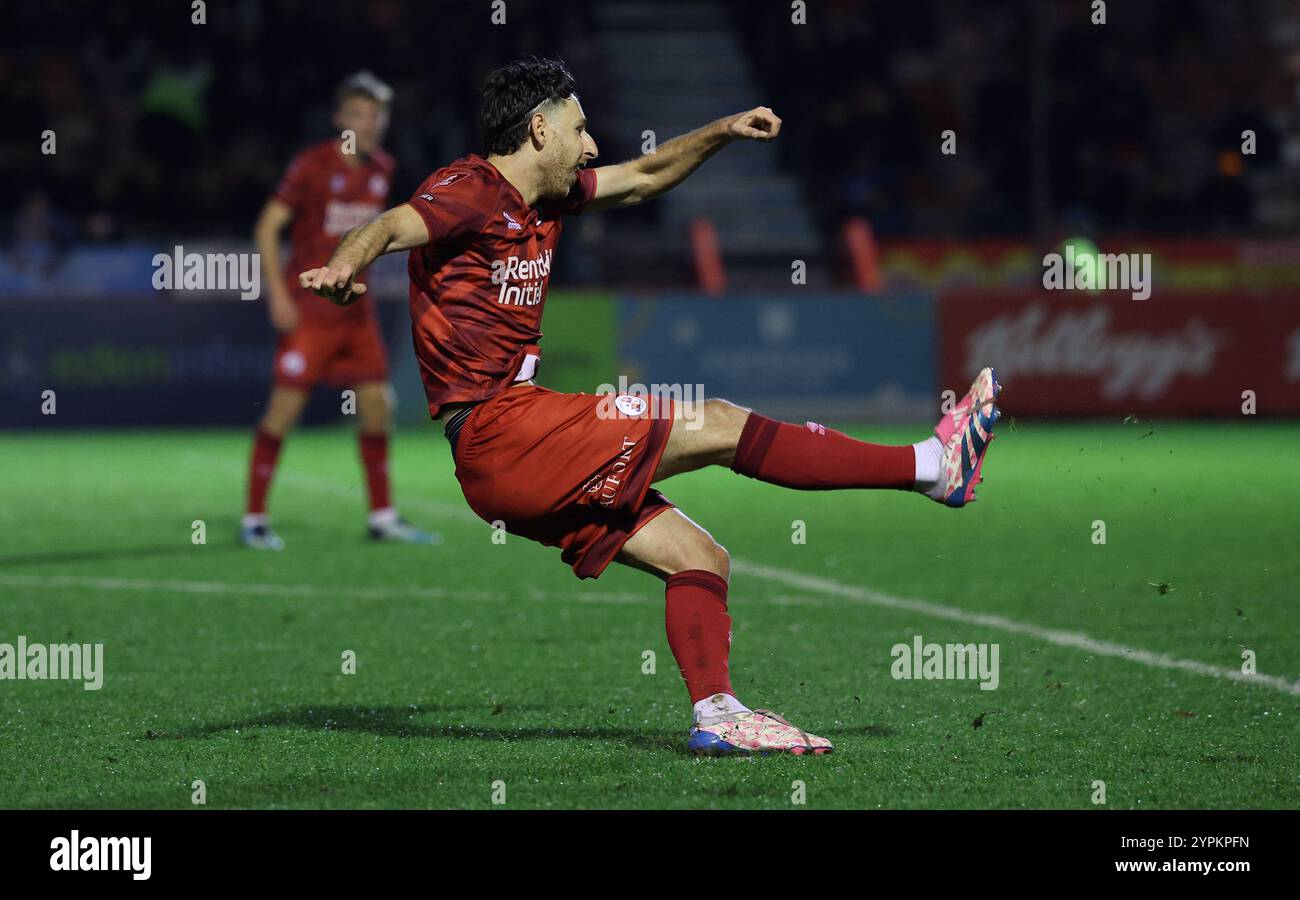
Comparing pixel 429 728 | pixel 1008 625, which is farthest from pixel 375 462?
pixel 429 728

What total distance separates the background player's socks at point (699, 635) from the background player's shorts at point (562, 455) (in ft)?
0.72

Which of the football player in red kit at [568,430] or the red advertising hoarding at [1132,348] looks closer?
the football player in red kit at [568,430]

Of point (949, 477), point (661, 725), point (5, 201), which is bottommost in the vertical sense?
point (661, 725)

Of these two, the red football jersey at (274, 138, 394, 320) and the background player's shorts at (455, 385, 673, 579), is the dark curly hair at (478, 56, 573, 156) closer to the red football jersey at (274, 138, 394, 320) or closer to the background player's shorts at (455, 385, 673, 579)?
the background player's shorts at (455, 385, 673, 579)

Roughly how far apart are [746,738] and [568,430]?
0.87m

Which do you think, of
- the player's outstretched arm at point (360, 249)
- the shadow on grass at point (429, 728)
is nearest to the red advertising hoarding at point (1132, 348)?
the shadow on grass at point (429, 728)

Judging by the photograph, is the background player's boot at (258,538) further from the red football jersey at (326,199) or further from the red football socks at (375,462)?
the red football jersey at (326,199)

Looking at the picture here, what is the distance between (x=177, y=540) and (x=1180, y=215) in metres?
15.3

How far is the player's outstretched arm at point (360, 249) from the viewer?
4.05m

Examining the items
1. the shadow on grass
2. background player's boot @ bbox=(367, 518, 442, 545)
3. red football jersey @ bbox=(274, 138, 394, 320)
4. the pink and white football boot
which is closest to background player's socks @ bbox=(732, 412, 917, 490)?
the pink and white football boot

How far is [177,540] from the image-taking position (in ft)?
32.0

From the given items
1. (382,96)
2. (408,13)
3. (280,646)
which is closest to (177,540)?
(382,96)

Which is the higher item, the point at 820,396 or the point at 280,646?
the point at 820,396

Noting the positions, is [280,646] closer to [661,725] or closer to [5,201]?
[661,725]
